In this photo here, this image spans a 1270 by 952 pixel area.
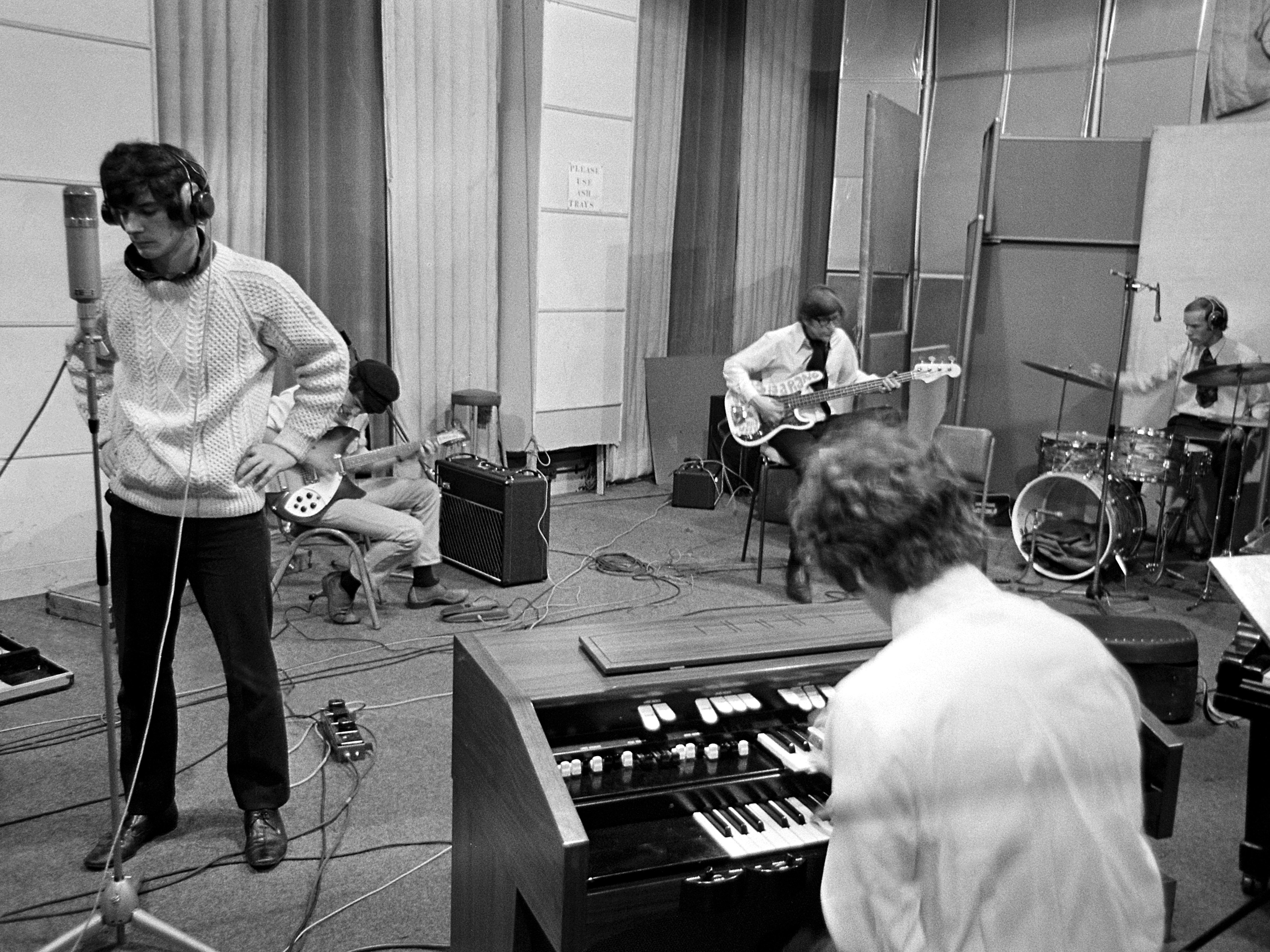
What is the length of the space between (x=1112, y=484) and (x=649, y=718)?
16.7ft

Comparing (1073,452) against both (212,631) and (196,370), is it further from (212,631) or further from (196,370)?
(196,370)

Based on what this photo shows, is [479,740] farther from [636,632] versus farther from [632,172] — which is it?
[632,172]

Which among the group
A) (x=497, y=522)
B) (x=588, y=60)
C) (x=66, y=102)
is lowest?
(x=497, y=522)

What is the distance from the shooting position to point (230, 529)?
111 inches

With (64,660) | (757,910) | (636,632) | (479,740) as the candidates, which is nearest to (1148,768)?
(757,910)

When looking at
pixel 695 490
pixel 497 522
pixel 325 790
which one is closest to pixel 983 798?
pixel 325 790

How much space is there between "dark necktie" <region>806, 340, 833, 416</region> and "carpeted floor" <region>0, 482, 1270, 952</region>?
100cm

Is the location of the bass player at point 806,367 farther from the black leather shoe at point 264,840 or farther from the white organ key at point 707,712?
the white organ key at point 707,712

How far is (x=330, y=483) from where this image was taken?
503 cm

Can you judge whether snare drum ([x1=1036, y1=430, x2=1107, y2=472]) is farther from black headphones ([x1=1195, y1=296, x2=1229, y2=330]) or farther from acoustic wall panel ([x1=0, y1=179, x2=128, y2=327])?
acoustic wall panel ([x1=0, y1=179, x2=128, y2=327])

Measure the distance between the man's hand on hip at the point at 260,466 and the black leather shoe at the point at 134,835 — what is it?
988 mm

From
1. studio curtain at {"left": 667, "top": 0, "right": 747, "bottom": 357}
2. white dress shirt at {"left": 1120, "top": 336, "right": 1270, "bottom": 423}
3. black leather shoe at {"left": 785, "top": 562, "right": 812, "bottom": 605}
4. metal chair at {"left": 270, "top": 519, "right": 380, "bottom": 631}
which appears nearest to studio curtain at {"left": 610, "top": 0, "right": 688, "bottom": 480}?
studio curtain at {"left": 667, "top": 0, "right": 747, "bottom": 357}

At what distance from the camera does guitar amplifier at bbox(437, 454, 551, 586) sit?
19.0ft

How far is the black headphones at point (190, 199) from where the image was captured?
8.35 ft
